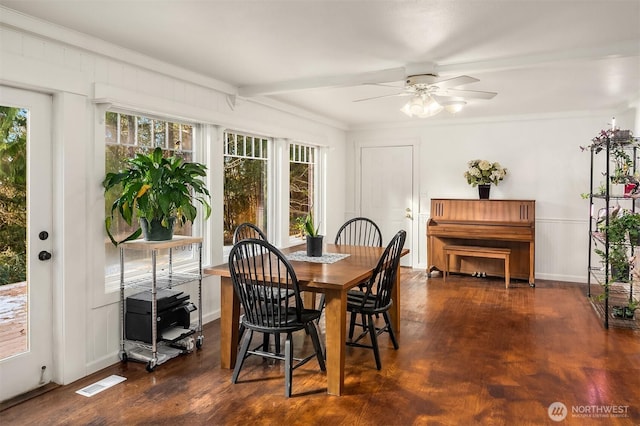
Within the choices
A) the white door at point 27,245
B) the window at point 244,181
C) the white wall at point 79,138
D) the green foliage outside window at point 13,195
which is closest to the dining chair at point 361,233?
the window at point 244,181

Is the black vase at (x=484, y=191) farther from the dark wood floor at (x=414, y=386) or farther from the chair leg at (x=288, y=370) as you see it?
the chair leg at (x=288, y=370)

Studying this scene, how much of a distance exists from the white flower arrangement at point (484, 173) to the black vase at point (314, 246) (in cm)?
353

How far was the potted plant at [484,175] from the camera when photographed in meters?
6.23

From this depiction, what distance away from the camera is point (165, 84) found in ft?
12.2

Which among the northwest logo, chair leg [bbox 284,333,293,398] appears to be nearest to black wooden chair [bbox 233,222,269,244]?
chair leg [bbox 284,333,293,398]

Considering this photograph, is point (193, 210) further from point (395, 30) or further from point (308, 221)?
point (395, 30)

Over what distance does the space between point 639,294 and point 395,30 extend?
3856 mm

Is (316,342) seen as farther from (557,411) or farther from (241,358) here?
(557,411)

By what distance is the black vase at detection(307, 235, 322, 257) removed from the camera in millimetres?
3553

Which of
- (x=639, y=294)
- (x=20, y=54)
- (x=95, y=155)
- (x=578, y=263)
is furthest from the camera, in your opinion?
(x=578, y=263)

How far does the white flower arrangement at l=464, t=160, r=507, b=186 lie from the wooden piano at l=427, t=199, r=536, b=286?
0.28m

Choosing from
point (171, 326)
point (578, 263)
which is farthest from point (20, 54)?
point (578, 263)

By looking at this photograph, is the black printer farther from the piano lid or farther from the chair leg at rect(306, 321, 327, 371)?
the piano lid

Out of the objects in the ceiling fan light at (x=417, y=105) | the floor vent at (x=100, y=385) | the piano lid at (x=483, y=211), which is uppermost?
the ceiling fan light at (x=417, y=105)
